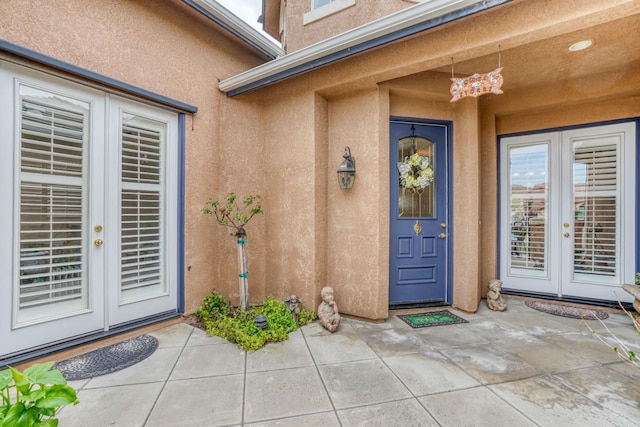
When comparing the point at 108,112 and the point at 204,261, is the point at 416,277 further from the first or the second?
the point at 108,112

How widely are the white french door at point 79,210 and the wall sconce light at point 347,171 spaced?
2.00 m

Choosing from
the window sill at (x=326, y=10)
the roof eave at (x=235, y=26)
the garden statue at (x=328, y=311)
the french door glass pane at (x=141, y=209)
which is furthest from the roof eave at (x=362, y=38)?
the garden statue at (x=328, y=311)

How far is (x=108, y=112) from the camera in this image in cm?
291

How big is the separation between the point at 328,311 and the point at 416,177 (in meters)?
2.08

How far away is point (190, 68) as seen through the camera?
3.56 meters

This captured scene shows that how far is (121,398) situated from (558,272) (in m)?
5.28

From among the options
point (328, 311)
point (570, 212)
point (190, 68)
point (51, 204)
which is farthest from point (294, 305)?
point (570, 212)

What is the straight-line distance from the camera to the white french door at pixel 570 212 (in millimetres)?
3854

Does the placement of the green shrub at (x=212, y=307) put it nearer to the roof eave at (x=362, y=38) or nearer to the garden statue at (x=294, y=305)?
the garden statue at (x=294, y=305)

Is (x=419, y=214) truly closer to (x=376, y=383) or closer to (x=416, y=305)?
(x=416, y=305)

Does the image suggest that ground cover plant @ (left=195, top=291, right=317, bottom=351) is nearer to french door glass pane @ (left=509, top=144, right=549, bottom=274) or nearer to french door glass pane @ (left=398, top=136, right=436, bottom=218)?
french door glass pane @ (left=398, top=136, right=436, bottom=218)

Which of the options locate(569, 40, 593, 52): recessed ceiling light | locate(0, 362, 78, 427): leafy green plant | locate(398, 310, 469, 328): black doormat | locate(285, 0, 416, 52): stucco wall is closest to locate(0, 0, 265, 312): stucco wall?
locate(285, 0, 416, 52): stucco wall

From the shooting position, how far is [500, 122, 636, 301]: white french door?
12.6ft

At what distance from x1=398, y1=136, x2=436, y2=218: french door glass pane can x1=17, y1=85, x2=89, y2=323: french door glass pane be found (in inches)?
139
